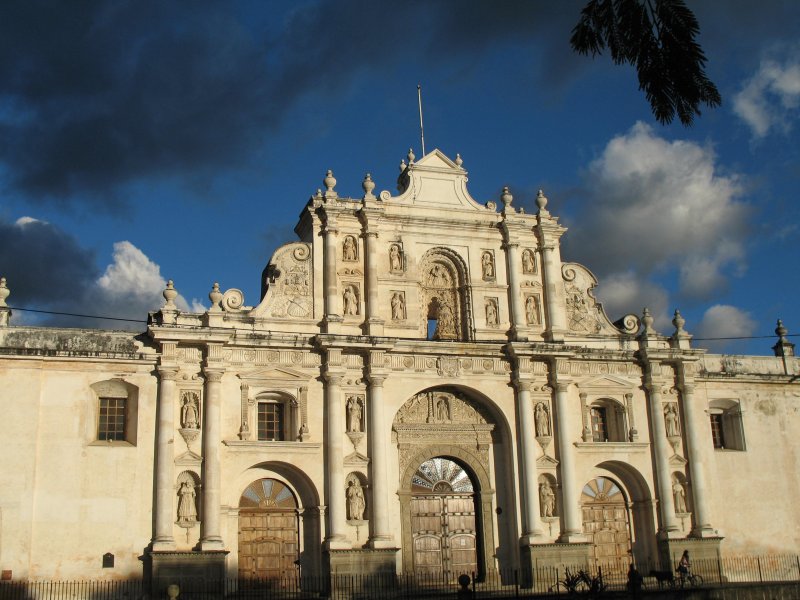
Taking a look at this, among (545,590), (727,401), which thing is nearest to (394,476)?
(545,590)

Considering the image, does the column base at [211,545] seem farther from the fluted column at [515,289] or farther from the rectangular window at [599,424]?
the rectangular window at [599,424]

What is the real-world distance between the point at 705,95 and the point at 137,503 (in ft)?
67.4

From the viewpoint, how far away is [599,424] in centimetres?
3297

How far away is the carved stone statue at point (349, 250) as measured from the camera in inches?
1236

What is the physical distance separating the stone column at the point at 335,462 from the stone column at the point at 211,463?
3218mm

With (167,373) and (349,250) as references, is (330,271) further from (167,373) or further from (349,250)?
(167,373)

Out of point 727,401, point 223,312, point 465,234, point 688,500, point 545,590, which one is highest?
point 465,234

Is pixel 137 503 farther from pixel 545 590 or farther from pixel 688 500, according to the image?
pixel 688 500

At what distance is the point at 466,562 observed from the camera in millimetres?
30141

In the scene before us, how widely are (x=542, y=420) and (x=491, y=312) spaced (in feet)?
12.9

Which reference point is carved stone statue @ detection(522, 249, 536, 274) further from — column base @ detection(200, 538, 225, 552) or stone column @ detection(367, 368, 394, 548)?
column base @ detection(200, 538, 225, 552)

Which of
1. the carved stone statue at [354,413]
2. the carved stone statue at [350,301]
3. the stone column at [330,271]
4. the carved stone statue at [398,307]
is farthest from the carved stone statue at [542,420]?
the stone column at [330,271]

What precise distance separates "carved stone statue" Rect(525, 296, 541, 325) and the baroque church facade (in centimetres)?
8

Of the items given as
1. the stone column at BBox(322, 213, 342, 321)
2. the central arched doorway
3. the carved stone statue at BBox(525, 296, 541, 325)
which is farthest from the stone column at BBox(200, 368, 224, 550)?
the carved stone statue at BBox(525, 296, 541, 325)
